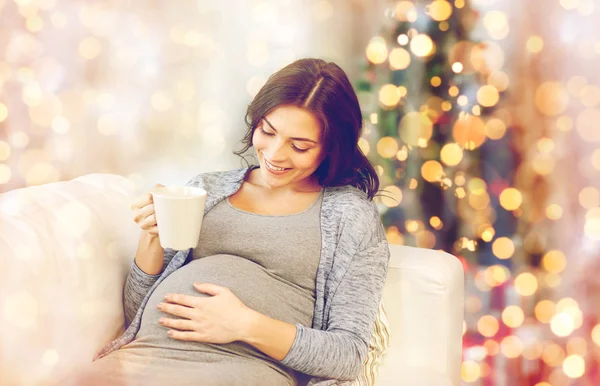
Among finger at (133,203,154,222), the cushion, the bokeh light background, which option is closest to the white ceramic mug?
finger at (133,203,154,222)

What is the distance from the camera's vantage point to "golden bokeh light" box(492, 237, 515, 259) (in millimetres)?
1495

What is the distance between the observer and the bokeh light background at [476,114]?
1.30 m

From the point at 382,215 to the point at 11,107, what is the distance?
3.30 ft

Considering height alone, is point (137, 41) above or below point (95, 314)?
above

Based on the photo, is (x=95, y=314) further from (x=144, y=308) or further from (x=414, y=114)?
(x=414, y=114)

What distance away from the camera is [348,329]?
3.28ft

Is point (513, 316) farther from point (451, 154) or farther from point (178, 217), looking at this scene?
point (178, 217)

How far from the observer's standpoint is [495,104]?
1.46 meters

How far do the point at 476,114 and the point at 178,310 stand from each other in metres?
0.96

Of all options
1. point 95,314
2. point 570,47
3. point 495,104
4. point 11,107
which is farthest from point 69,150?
point 570,47

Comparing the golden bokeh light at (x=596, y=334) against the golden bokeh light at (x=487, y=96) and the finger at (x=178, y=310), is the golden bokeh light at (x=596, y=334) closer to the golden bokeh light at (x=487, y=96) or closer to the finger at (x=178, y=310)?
the golden bokeh light at (x=487, y=96)

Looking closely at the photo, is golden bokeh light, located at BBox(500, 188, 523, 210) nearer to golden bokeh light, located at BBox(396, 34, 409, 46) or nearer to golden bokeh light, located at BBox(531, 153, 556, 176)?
golden bokeh light, located at BBox(531, 153, 556, 176)

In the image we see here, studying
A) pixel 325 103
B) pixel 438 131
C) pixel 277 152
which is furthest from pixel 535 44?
pixel 277 152

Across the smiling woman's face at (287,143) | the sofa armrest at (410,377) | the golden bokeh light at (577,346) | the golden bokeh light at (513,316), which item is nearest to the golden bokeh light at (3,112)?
the smiling woman's face at (287,143)
